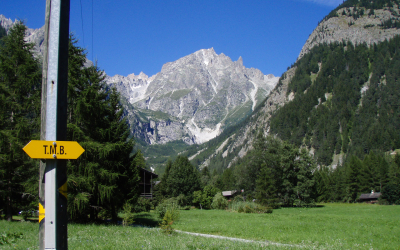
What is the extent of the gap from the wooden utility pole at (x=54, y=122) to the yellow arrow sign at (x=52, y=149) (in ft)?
0.31

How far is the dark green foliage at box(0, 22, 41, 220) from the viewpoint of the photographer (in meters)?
18.3

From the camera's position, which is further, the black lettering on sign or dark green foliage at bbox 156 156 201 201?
dark green foliage at bbox 156 156 201 201

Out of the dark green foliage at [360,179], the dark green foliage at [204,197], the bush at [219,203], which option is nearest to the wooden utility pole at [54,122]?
the bush at [219,203]

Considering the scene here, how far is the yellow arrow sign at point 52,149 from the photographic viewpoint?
4.11 metres

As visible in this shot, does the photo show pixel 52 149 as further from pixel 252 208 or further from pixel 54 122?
pixel 252 208

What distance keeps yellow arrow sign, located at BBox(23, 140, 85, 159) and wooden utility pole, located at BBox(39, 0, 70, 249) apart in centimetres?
9

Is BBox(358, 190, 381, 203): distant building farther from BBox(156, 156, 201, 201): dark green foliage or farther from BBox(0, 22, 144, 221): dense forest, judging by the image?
BBox(0, 22, 144, 221): dense forest

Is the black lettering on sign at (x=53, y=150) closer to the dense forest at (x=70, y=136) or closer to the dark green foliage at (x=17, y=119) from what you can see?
the dense forest at (x=70, y=136)

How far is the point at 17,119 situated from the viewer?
19.1m

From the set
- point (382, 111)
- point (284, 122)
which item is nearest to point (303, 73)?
point (284, 122)

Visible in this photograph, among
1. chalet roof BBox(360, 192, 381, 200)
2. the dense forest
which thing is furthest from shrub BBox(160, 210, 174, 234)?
chalet roof BBox(360, 192, 381, 200)

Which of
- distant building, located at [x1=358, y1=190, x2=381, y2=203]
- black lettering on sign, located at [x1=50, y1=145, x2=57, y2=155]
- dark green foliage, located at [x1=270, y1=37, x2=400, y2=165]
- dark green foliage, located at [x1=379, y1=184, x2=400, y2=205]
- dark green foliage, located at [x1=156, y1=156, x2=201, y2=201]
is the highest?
dark green foliage, located at [x1=270, y1=37, x2=400, y2=165]

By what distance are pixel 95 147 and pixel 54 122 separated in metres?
16.8

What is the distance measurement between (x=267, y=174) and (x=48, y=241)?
50.8 m
